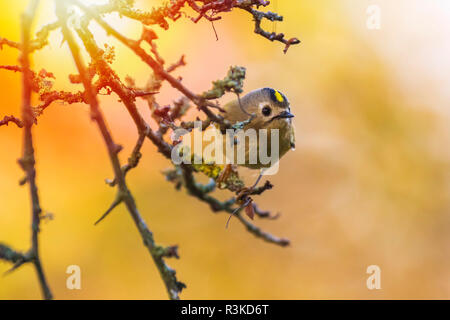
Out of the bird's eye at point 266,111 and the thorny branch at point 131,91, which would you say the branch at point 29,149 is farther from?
the bird's eye at point 266,111

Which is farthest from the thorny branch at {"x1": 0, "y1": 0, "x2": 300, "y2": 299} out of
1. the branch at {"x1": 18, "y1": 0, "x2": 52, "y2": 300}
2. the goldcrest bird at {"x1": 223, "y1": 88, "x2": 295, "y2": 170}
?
the goldcrest bird at {"x1": 223, "y1": 88, "x2": 295, "y2": 170}

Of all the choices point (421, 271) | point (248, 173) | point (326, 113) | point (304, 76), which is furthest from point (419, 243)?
point (248, 173)

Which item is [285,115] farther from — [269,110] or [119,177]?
[119,177]

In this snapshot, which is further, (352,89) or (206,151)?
(352,89)

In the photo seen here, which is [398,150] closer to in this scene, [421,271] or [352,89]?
[352,89]

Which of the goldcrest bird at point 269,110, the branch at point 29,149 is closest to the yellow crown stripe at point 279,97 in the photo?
the goldcrest bird at point 269,110

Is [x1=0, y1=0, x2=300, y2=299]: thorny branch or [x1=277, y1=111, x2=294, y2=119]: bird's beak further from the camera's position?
[x1=277, y1=111, x2=294, y2=119]: bird's beak

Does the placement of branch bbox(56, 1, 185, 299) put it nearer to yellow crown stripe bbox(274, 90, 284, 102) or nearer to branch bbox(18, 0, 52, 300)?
branch bbox(18, 0, 52, 300)

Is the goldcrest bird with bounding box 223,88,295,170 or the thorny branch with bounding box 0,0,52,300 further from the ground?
the goldcrest bird with bounding box 223,88,295,170
